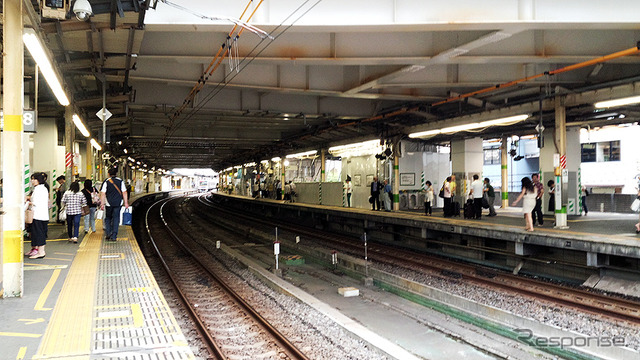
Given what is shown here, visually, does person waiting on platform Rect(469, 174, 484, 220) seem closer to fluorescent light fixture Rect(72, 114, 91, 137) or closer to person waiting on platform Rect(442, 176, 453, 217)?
person waiting on platform Rect(442, 176, 453, 217)

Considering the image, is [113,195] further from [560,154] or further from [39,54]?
[560,154]

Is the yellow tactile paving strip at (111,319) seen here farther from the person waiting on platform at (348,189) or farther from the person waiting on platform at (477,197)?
the person waiting on platform at (348,189)

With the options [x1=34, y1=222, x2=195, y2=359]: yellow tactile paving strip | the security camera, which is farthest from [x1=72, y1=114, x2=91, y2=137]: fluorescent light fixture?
the security camera

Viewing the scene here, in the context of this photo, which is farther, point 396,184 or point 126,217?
point 396,184

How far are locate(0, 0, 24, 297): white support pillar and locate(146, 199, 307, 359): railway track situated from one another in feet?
9.19

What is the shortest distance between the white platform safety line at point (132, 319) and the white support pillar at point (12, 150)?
1.19 m

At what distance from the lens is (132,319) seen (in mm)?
5500

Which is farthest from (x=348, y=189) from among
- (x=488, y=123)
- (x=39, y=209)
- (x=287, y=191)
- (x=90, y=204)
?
(x=39, y=209)

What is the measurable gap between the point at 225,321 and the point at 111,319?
2793 mm

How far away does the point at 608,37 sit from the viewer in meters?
10.4

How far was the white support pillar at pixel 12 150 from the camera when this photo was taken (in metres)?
5.96

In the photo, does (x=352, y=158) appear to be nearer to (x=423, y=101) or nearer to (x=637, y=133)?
(x=423, y=101)

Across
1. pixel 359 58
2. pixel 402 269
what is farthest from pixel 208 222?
pixel 359 58

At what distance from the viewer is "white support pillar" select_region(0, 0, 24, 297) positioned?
5957mm
